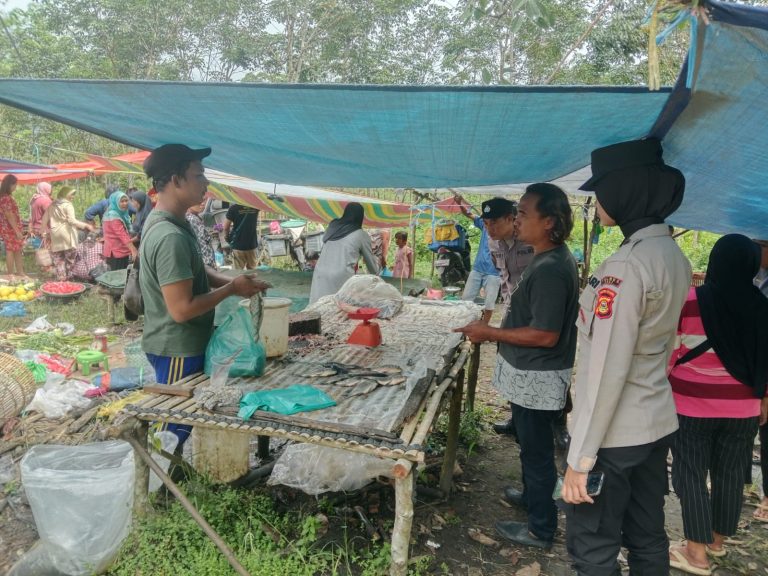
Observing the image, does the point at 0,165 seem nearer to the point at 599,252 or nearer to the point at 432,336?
the point at 432,336

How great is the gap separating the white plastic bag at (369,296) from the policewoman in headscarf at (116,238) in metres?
4.84

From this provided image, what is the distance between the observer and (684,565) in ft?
8.41

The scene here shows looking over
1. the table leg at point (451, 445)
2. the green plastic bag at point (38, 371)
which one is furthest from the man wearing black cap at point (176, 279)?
the green plastic bag at point (38, 371)

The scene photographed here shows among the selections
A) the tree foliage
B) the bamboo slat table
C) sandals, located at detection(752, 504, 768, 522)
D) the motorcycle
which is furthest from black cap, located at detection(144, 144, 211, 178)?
the tree foliage

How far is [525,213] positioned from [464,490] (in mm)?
1826

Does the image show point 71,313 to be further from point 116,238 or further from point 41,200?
point 41,200

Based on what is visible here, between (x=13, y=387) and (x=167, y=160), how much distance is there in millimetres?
2534

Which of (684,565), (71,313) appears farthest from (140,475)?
(71,313)

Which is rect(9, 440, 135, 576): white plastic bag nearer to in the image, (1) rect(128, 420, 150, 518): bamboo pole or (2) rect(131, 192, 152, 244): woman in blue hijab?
(1) rect(128, 420, 150, 518): bamboo pole

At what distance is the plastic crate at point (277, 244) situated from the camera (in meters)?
10.6

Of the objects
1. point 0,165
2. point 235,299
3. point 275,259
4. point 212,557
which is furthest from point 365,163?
point 275,259

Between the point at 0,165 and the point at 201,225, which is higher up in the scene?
the point at 0,165

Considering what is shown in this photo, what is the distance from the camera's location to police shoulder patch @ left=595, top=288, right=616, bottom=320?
154 cm

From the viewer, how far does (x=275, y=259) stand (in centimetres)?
1224
